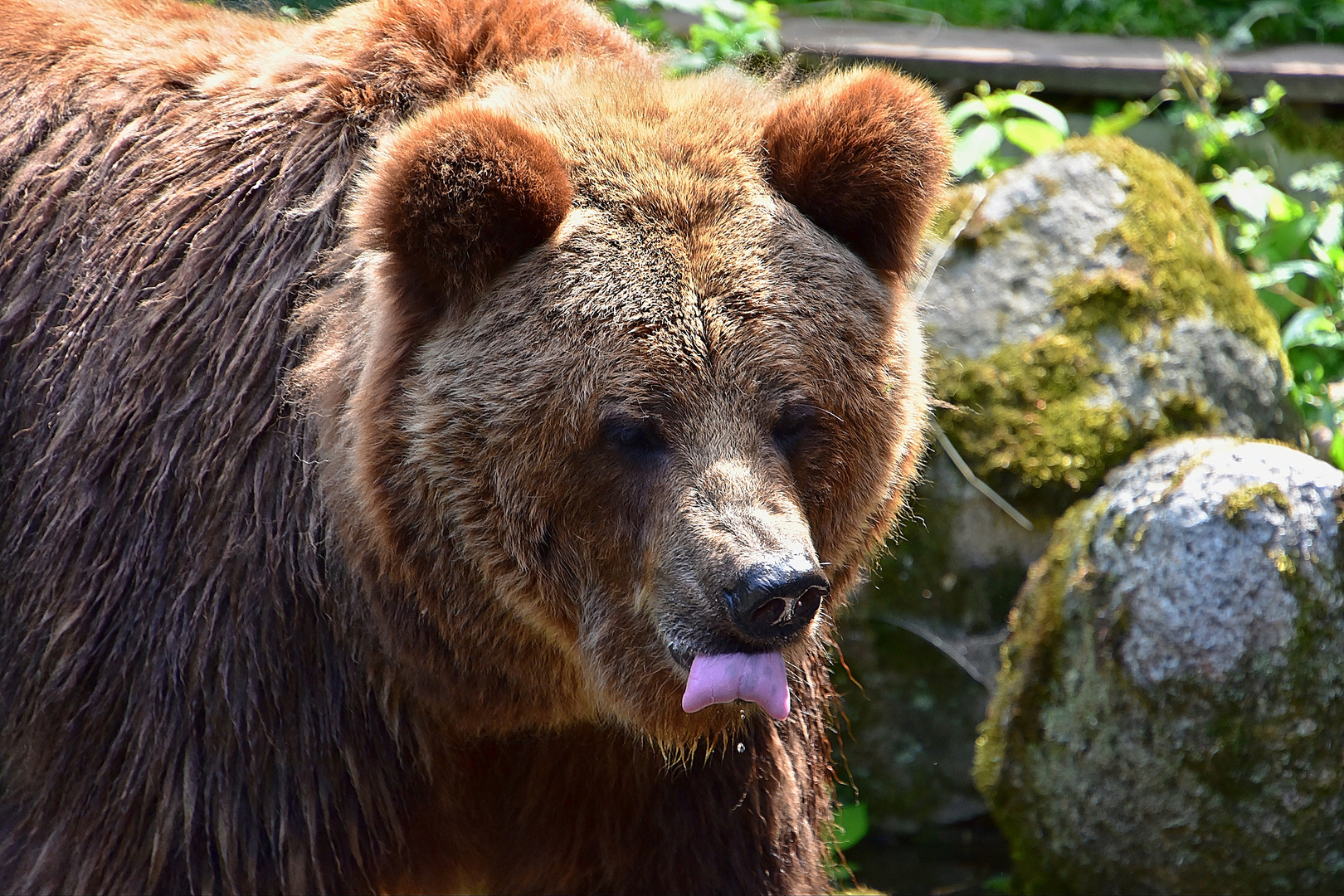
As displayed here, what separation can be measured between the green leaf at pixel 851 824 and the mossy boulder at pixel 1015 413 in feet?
0.56

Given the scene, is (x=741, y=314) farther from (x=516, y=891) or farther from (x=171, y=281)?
(x=516, y=891)

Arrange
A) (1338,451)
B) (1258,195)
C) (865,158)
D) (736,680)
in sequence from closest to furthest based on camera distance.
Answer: (736,680) < (865,158) < (1338,451) < (1258,195)

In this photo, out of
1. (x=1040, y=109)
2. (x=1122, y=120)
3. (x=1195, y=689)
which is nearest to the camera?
(x=1195, y=689)

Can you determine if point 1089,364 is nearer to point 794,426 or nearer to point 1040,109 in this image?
point 1040,109

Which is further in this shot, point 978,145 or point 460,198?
point 978,145

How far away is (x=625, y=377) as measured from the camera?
288cm

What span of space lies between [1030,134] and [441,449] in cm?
434

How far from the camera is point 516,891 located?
3699 millimetres

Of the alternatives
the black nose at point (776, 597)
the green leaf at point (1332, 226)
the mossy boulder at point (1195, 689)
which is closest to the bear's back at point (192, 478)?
the black nose at point (776, 597)

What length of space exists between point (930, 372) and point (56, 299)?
326cm

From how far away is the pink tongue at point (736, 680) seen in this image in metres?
2.83

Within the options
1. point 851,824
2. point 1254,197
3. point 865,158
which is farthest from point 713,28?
point 865,158

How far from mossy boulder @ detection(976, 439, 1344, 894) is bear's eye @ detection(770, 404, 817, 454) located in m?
2.05

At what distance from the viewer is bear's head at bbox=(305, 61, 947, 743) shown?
9.35ft
